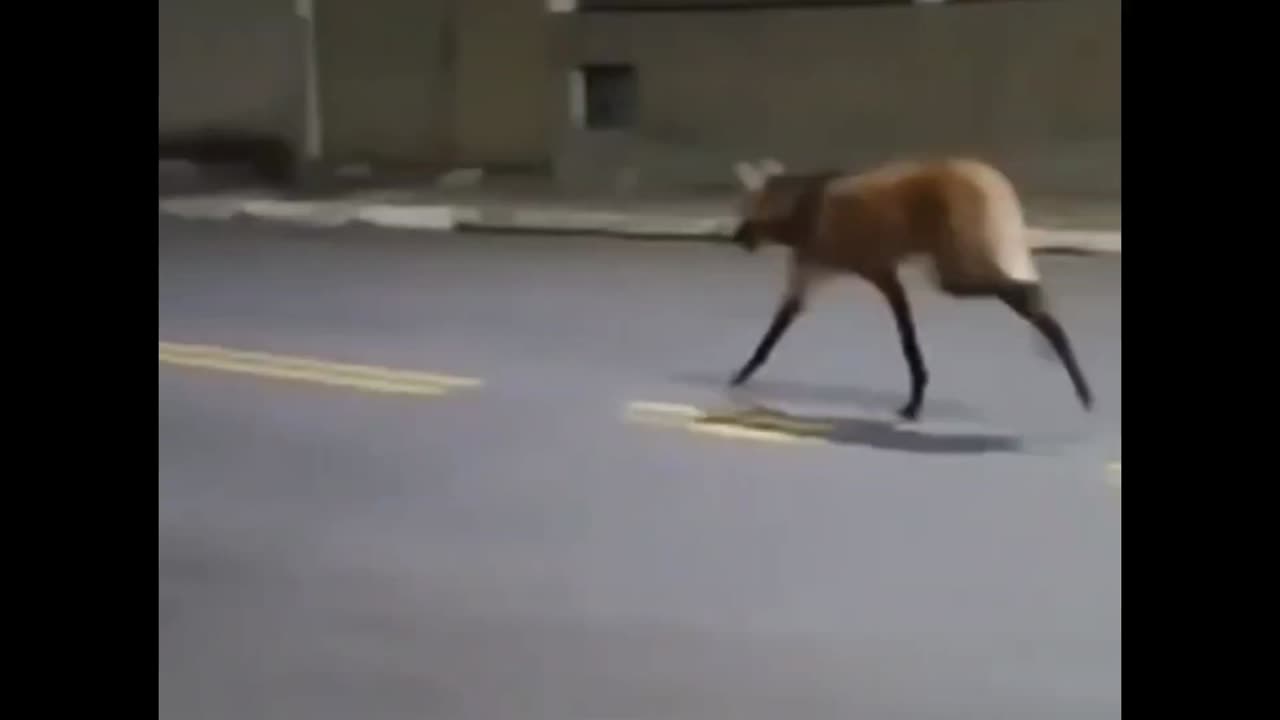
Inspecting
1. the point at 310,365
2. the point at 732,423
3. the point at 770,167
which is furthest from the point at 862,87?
the point at 310,365

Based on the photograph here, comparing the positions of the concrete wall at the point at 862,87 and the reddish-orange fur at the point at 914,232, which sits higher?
the concrete wall at the point at 862,87

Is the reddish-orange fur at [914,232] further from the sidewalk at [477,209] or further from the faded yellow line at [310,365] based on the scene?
the faded yellow line at [310,365]

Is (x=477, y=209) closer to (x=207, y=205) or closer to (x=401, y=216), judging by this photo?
(x=401, y=216)

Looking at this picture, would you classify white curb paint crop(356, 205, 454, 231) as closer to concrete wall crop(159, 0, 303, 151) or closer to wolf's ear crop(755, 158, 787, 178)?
concrete wall crop(159, 0, 303, 151)

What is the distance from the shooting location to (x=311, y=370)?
0.89 metres

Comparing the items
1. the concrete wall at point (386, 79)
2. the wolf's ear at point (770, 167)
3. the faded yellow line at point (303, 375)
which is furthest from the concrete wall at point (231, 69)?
the wolf's ear at point (770, 167)

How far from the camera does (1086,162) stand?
0.81m

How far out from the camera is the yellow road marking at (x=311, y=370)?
873 millimetres

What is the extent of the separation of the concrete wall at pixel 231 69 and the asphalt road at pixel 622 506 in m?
0.09

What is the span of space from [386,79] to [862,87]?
238mm
